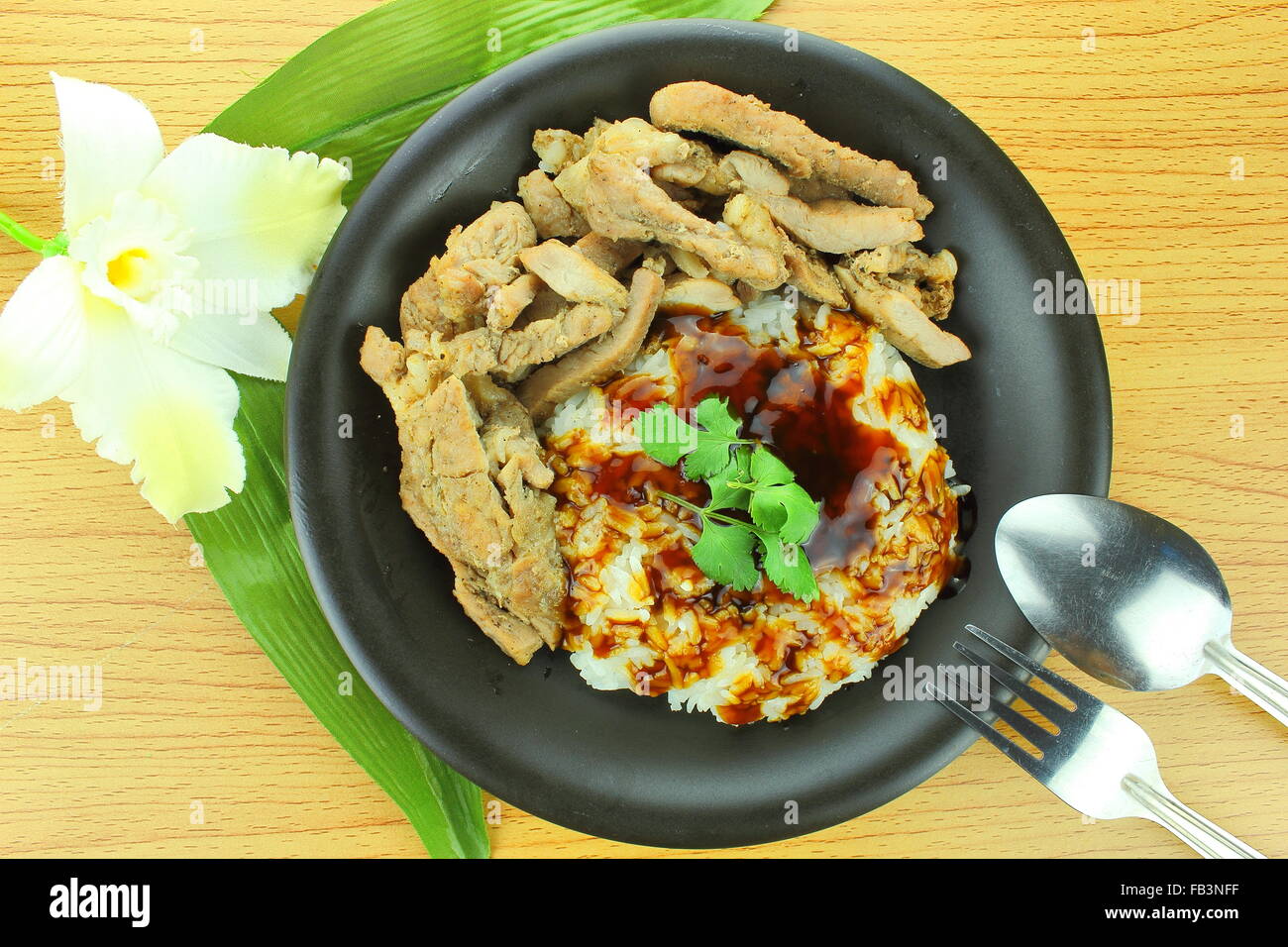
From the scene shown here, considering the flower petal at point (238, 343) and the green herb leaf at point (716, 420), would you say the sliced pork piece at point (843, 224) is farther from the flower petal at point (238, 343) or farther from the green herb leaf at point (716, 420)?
the flower petal at point (238, 343)

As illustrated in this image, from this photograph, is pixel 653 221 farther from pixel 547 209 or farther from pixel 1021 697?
pixel 1021 697

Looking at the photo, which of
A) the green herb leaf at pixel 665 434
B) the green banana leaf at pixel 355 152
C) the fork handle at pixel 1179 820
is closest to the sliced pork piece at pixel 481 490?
the green herb leaf at pixel 665 434

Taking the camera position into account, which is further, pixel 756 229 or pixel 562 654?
pixel 562 654

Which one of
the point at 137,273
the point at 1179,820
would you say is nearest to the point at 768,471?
the point at 1179,820

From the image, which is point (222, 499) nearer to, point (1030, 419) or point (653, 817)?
point (653, 817)
